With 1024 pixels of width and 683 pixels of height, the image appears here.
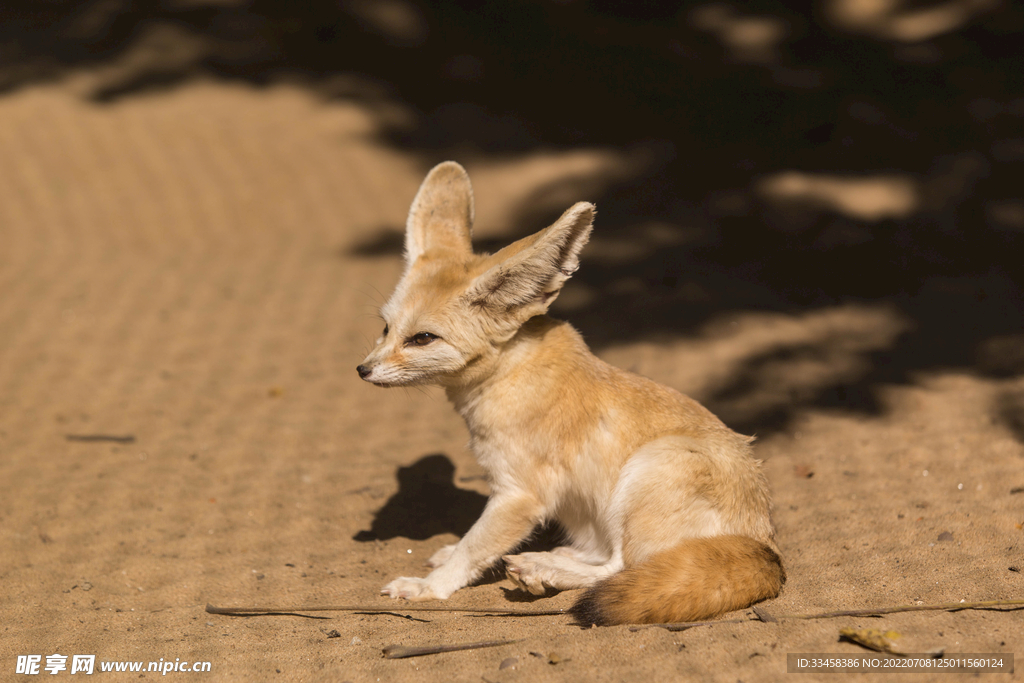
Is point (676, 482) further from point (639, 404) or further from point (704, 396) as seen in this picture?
point (704, 396)

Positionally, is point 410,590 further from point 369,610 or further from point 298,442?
point 298,442

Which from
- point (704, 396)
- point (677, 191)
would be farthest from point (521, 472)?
point (677, 191)

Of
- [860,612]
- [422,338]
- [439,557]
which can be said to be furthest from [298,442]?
[860,612]

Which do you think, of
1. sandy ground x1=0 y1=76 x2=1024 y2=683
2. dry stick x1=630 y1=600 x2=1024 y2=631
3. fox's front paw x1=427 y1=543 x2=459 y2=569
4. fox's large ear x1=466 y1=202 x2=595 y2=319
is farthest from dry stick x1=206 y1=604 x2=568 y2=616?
fox's large ear x1=466 y1=202 x2=595 y2=319

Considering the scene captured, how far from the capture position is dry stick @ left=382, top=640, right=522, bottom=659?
2.94 m

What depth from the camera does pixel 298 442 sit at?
209 inches

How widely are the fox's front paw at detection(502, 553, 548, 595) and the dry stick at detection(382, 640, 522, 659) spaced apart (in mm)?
380

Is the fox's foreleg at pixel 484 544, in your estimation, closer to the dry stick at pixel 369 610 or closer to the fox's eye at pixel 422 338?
the dry stick at pixel 369 610

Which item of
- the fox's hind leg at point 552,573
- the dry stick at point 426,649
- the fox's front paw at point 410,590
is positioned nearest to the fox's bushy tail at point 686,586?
the fox's hind leg at point 552,573

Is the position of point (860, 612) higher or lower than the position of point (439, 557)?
higher

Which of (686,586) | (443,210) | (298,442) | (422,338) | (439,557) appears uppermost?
(443,210)

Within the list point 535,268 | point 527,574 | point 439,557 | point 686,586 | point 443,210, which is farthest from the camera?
point 443,210

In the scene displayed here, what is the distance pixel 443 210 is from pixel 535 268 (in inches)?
36.3

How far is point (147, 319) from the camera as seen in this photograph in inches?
266
